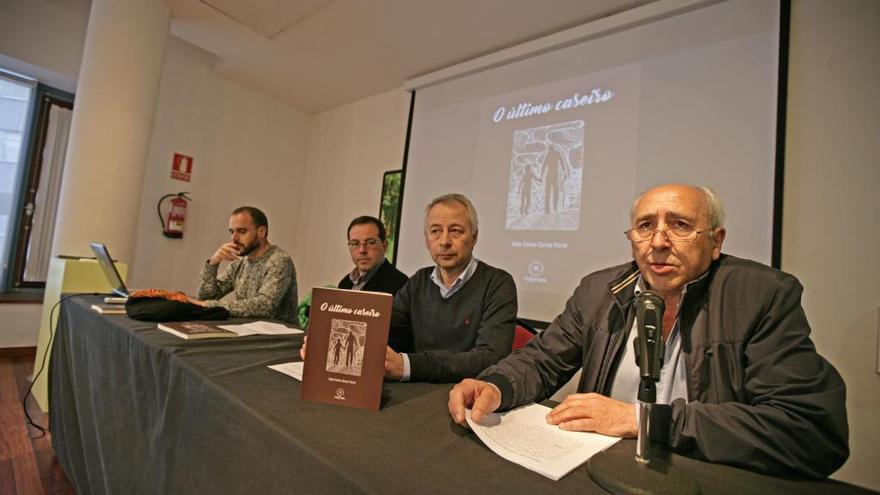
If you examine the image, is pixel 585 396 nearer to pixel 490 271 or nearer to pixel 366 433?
pixel 366 433

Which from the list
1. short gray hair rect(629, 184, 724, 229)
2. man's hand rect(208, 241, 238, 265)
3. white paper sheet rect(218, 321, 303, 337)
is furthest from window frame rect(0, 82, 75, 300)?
short gray hair rect(629, 184, 724, 229)

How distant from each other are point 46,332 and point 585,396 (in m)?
3.24

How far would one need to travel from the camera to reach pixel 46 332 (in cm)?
246

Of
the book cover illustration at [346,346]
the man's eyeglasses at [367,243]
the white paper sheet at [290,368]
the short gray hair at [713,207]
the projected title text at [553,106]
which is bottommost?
the white paper sheet at [290,368]

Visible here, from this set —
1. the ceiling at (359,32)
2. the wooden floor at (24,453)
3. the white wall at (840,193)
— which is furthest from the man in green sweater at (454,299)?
the ceiling at (359,32)

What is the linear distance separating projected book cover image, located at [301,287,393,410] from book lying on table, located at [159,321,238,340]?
716 millimetres

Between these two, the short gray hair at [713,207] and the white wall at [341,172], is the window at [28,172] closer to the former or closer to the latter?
the white wall at [341,172]

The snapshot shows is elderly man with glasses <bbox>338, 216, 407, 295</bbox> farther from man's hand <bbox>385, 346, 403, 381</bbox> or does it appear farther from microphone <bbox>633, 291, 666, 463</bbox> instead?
microphone <bbox>633, 291, 666, 463</bbox>

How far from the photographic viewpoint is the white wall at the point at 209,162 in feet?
13.0

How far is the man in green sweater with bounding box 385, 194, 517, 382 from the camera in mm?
1457

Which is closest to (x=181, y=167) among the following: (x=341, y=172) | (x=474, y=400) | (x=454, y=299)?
(x=341, y=172)

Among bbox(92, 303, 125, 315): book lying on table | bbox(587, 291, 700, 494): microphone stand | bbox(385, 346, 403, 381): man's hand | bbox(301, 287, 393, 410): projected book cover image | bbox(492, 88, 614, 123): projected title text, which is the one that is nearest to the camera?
bbox(587, 291, 700, 494): microphone stand

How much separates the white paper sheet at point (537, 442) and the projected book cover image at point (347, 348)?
0.23m

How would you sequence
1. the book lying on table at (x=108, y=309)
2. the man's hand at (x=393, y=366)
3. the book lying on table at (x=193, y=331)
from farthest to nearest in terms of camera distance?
the book lying on table at (x=108, y=309) → the book lying on table at (x=193, y=331) → the man's hand at (x=393, y=366)
